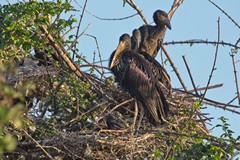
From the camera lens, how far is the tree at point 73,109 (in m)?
5.40

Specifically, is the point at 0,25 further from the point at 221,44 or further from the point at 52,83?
the point at 221,44

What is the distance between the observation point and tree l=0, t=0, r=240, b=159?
5.40 metres

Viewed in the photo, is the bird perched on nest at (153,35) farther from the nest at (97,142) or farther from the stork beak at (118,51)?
the nest at (97,142)

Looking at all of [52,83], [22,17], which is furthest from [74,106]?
[22,17]

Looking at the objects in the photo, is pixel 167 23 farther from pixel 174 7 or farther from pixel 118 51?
Answer: pixel 118 51

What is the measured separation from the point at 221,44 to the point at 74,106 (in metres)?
2.04

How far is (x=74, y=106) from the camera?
644cm

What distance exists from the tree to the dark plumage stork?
0.55 feet

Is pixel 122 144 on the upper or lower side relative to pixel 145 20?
lower

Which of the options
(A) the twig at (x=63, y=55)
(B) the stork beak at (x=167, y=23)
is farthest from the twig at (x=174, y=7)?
(A) the twig at (x=63, y=55)

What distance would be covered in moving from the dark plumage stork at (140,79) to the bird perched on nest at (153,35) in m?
1.21

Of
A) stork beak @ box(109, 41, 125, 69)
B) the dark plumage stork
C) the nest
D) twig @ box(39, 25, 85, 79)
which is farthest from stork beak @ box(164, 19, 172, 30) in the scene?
the nest

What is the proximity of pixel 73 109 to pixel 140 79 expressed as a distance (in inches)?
Answer: 51.5

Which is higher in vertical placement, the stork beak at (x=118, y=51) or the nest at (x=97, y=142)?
the stork beak at (x=118, y=51)
